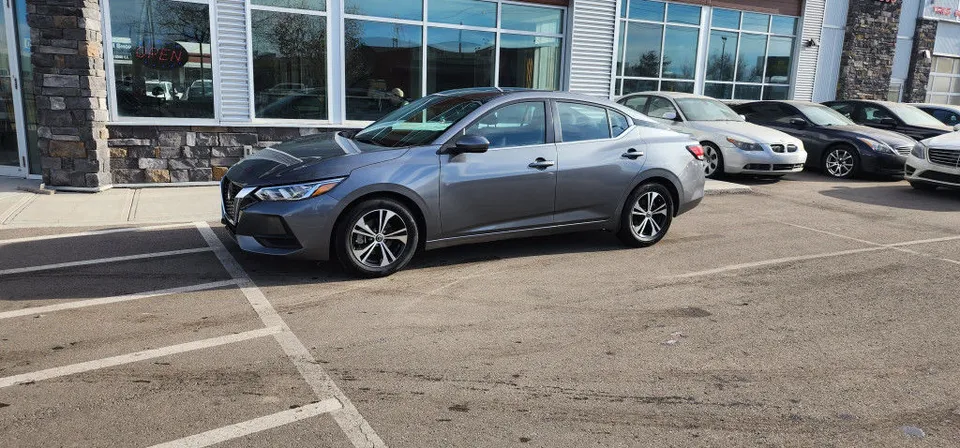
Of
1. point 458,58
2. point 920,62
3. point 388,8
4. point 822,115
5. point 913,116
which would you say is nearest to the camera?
point 388,8

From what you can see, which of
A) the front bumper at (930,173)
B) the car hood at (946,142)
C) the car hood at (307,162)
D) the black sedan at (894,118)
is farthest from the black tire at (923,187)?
the car hood at (307,162)

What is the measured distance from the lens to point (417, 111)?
6.86m

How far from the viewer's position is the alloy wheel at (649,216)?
7.15 metres

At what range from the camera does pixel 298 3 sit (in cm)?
1099

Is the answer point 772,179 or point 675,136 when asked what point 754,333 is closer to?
point 675,136

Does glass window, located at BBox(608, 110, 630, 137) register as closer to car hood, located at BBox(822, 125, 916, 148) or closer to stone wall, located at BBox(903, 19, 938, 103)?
car hood, located at BBox(822, 125, 916, 148)

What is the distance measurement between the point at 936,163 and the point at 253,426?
11.8 m

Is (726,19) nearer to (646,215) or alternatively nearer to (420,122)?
(646,215)

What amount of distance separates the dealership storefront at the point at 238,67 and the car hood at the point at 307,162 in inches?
185

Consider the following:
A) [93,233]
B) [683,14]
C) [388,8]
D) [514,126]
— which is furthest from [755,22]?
[93,233]

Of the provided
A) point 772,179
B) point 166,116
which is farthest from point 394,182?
point 772,179

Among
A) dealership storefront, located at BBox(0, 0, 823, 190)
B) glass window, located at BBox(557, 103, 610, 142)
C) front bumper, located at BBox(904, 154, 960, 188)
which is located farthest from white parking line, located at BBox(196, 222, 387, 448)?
front bumper, located at BBox(904, 154, 960, 188)

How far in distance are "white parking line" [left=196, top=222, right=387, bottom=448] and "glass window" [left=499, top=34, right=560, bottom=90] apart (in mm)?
8281

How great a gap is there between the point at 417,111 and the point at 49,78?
18.3 ft
